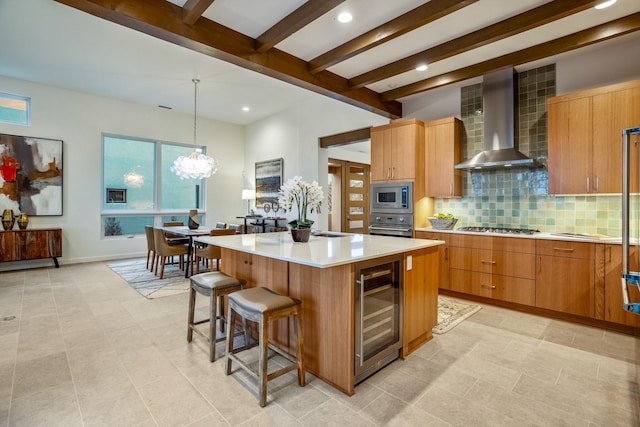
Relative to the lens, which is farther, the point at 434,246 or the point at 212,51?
the point at 212,51

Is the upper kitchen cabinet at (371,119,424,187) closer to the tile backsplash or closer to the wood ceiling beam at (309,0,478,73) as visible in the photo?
the tile backsplash

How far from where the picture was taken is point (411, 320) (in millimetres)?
2570

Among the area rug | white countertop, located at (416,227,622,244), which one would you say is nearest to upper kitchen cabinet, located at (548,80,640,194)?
white countertop, located at (416,227,622,244)

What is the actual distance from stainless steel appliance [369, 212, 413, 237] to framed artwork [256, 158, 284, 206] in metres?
3.16

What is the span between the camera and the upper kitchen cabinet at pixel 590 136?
311 cm

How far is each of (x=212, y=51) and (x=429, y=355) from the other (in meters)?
3.44

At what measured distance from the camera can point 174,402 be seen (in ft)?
6.38

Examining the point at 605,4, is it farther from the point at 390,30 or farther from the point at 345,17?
the point at 345,17

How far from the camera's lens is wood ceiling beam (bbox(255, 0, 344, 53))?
8.54ft

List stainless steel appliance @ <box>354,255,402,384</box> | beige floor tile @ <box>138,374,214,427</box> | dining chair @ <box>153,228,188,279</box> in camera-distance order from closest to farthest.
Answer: beige floor tile @ <box>138,374,214,427</box> → stainless steel appliance @ <box>354,255,402,384</box> → dining chair @ <box>153,228,188,279</box>

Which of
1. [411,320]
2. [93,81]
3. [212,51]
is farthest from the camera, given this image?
[93,81]

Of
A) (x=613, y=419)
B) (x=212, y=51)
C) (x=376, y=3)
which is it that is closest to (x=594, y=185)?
(x=613, y=419)

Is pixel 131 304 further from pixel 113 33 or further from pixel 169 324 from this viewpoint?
pixel 113 33

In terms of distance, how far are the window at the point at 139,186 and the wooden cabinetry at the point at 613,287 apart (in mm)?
7712
